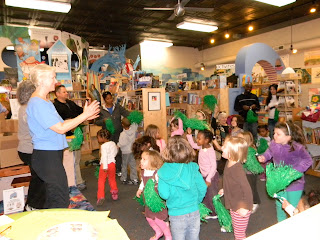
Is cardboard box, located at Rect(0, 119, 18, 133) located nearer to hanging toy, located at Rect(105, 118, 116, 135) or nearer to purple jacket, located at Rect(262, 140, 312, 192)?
hanging toy, located at Rect(105, 118, 116, 135)

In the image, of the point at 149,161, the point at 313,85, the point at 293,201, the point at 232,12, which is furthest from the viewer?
the point at 313,85

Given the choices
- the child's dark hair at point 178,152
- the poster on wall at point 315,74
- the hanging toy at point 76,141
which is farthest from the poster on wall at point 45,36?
the poster on wall at point 315,74

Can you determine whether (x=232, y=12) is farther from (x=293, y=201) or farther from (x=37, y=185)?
→ (x=37, y=185)

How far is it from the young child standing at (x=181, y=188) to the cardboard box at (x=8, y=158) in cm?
362

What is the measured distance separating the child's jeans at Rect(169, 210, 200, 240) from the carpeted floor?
2.94 ft

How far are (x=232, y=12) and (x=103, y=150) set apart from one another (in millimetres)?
6971

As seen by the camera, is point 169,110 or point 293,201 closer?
point 293,201

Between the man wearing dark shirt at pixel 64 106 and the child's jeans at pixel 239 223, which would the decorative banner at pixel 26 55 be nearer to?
the man wearing dark shirt at pixel 64 106

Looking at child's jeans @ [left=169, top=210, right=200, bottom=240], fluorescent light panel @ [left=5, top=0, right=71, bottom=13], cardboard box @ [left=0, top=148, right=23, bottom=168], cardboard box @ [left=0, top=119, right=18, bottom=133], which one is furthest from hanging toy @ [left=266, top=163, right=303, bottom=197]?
fluorescent light panel @ [left=5, top=0, right=71, bottom=13]

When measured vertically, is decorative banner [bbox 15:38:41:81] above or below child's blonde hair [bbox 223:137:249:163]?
above

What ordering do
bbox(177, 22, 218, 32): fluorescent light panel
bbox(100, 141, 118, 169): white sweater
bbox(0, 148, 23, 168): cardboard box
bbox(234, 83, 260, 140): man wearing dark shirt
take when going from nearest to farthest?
bbox(100, 141, 118, 169): white sweater → bbox(0, 148, 23, 168): cardboard box → bbox(234, 83, 260, 140): man wearing dark shirt → bbox(177, 22, 218, 32): fluorescent light panel

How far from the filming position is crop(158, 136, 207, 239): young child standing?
1978 mm

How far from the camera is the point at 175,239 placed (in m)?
2.03

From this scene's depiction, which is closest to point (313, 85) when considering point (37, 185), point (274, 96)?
point (274, 96)
